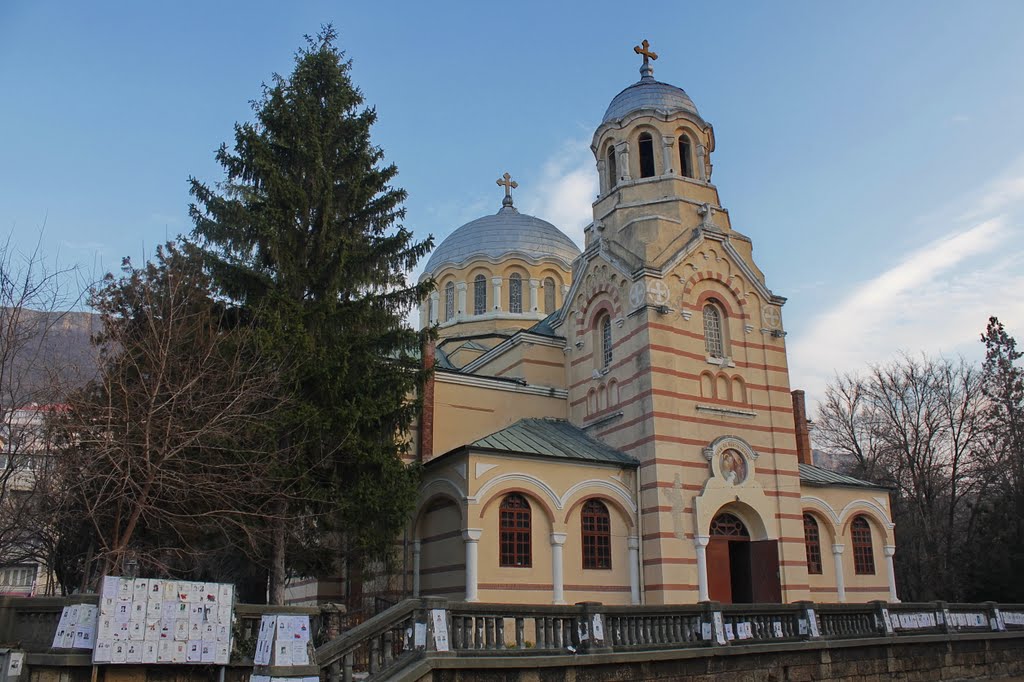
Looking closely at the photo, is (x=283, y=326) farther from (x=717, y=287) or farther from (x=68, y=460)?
(x=717, y=287)

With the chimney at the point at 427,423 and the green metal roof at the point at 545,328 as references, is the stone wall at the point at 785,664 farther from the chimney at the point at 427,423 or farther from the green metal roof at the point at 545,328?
the green metal roof at the point at 545,328

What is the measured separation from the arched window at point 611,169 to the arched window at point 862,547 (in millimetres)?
12831

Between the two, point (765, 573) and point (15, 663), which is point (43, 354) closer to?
point (15, 663)

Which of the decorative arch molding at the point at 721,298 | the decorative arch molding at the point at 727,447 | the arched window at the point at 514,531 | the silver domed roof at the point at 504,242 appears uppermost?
the silver domed roof at the point at 504,242

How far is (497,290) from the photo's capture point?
113 ft

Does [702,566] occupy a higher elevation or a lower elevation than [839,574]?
higher

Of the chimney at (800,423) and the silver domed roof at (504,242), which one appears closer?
the chimney at (800,423)

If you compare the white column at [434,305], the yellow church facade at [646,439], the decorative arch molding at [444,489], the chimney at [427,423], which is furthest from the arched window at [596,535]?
the white column at [434,305]

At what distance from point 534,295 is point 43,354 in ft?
69.4

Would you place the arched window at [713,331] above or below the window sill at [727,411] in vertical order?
above

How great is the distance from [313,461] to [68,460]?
4.65 m

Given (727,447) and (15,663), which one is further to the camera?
(727,447)

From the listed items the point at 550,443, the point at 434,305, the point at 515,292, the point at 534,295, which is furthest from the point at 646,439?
the point at 434,305

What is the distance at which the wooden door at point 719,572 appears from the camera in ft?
71.3
